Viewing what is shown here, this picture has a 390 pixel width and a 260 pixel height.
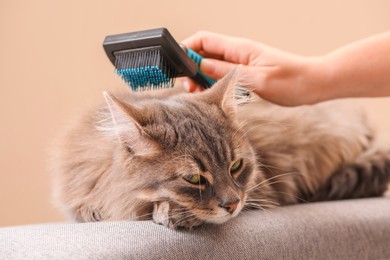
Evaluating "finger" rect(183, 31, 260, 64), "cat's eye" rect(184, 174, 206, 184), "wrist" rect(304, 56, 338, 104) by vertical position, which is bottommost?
"cat's eye" rect(184, 174, 206, 184)

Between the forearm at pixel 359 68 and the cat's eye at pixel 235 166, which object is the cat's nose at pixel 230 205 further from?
the forearm at pixel 359 68

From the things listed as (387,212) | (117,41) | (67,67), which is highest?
(117,41)

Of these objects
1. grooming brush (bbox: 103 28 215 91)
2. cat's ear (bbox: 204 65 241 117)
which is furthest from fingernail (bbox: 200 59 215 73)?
cat's ear (bbox: 204 65 241 117)

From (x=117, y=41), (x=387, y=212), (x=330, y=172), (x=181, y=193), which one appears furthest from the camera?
(x=330, y=172)

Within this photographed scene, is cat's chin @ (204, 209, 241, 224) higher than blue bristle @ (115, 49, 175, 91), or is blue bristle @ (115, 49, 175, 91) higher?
blue bristle @ (115, 49, 175, 91)

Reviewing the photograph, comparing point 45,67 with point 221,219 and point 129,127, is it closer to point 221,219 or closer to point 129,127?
point 129,127

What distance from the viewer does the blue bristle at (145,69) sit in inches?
55.0

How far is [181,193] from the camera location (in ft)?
3.75

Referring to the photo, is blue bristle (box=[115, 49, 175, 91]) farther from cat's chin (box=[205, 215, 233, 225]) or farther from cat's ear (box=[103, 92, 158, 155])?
cat's chin (box=[205, 215, 233, 225])

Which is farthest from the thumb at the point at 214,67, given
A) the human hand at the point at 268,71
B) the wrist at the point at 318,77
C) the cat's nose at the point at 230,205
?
the cat's nose at the point at 230,205

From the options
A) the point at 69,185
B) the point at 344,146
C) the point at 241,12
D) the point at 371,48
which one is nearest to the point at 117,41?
the point at 69,185

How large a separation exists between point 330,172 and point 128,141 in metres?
0.93

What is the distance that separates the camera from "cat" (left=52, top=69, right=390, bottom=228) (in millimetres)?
1152

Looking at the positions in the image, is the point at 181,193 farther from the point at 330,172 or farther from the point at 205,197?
the point at 330,172
